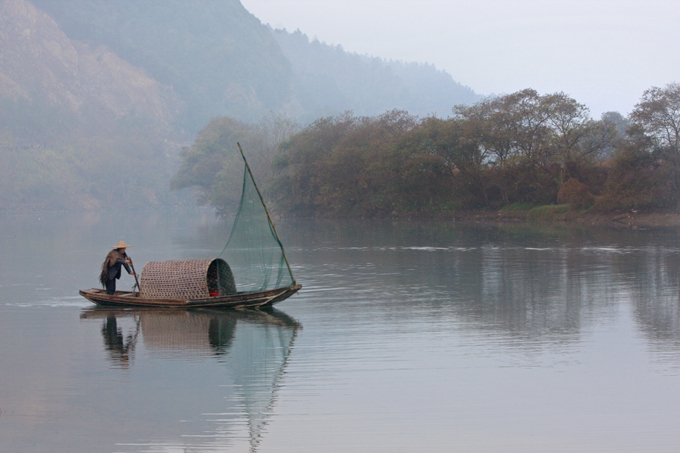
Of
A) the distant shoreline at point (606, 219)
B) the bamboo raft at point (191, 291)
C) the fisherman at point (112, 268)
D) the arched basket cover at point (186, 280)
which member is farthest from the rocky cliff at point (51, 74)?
the arched basket cover at point (186, 280)

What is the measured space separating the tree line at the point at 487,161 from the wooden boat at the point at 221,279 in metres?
39.1

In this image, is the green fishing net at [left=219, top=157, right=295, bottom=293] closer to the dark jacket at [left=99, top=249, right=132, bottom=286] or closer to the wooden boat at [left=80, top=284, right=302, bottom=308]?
the wooden boat at [left=80, top=284, right=302, bottom=308]

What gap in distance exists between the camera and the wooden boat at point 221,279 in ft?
52.2

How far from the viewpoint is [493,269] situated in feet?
78.5

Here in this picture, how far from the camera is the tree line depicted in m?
48.2

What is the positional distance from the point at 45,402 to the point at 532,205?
53725 mm

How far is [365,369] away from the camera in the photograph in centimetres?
1058

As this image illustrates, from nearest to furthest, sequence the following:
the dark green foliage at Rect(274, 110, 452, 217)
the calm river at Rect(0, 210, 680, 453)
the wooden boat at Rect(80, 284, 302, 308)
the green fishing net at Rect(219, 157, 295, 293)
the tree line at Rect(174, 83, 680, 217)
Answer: the calm river at Rect(0, 210, 680, 453)
the wooden boat at Rect(80, 284, 302, 308)
the green fishing net at Rect(219, 157, 295, 293)
the tree line at Rect(174, 83, 680, 217)
the dark green foliage at Rect(274, 110, 452, 217)

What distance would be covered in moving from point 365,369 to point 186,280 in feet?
23.2

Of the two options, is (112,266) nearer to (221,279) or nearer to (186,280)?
(186,280)

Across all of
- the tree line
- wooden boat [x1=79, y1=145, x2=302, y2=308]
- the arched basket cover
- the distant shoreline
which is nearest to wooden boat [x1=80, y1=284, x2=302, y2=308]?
wooden boat [x1=79, y1=145, x2=302, y2=308]

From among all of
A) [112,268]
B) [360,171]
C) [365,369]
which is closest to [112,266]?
[112,268]

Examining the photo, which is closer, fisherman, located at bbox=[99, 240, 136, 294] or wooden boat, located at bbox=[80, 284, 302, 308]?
wooden boat, located at bbox=[80, 284, 302, 308]

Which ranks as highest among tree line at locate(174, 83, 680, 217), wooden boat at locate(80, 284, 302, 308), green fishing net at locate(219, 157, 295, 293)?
tree line at locate(174, 83, 680, 217)
